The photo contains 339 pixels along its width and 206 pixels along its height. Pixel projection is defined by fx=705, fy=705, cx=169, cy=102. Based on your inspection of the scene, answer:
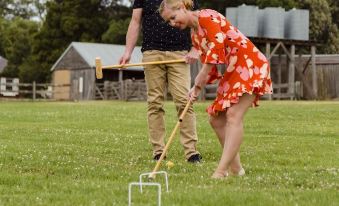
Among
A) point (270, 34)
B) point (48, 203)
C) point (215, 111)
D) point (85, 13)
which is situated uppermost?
point (85, 13)

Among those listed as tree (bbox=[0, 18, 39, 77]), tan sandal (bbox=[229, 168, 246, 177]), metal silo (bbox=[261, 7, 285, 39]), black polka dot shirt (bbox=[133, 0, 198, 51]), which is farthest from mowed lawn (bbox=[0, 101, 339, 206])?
tree (bbox=[0, 18, 39, 77])

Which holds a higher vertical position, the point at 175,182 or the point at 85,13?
the point at 85,13

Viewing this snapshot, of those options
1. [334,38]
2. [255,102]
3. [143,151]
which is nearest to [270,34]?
[334,38]

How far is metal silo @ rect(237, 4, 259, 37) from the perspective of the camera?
34.4 m

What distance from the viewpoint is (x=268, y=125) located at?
52.4 ft

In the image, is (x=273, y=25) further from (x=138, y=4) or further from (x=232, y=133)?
(x=232, y=133)

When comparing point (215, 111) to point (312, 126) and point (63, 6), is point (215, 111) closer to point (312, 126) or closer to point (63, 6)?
point (312, 126)

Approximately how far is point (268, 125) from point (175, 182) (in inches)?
391

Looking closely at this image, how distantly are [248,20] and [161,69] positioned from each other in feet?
86.6

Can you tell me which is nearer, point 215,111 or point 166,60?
point 215,111

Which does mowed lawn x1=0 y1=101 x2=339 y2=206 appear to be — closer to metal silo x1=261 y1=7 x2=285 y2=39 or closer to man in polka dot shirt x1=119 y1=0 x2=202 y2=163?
man in polka dot shirt x1=119 y1=0 x2=202 y2=163

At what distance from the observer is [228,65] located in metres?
6.75

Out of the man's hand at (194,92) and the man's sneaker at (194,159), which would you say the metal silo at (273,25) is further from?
the man's hand at (194,92)

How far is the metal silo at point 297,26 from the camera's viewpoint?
35.5 m
